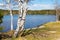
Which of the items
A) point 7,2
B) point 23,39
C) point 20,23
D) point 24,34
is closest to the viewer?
point 23,39

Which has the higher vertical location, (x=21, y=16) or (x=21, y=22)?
(x=21, y=16)

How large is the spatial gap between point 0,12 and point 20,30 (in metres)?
2.04

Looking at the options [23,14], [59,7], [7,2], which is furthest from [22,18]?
[59,7]

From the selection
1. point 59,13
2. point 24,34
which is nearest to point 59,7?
point 59,13

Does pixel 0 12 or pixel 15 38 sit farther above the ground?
pixel 0 12

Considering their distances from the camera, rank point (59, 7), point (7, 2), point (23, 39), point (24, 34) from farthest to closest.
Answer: point (59, 7) < point (7, 2) < point (24, 34) < point (23, 39)

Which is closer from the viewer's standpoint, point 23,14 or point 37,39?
point 37,39

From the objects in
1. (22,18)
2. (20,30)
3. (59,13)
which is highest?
(22,18)

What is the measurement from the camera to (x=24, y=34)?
13.7m

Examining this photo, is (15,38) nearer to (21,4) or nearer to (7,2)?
(21,4)

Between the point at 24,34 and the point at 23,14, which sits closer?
the point at 23,14

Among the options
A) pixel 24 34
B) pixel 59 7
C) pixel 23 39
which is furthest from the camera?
pixel 59 7

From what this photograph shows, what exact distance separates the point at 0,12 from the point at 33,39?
2371 millimetres

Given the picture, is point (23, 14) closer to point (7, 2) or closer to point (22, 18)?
point (22, 18)
